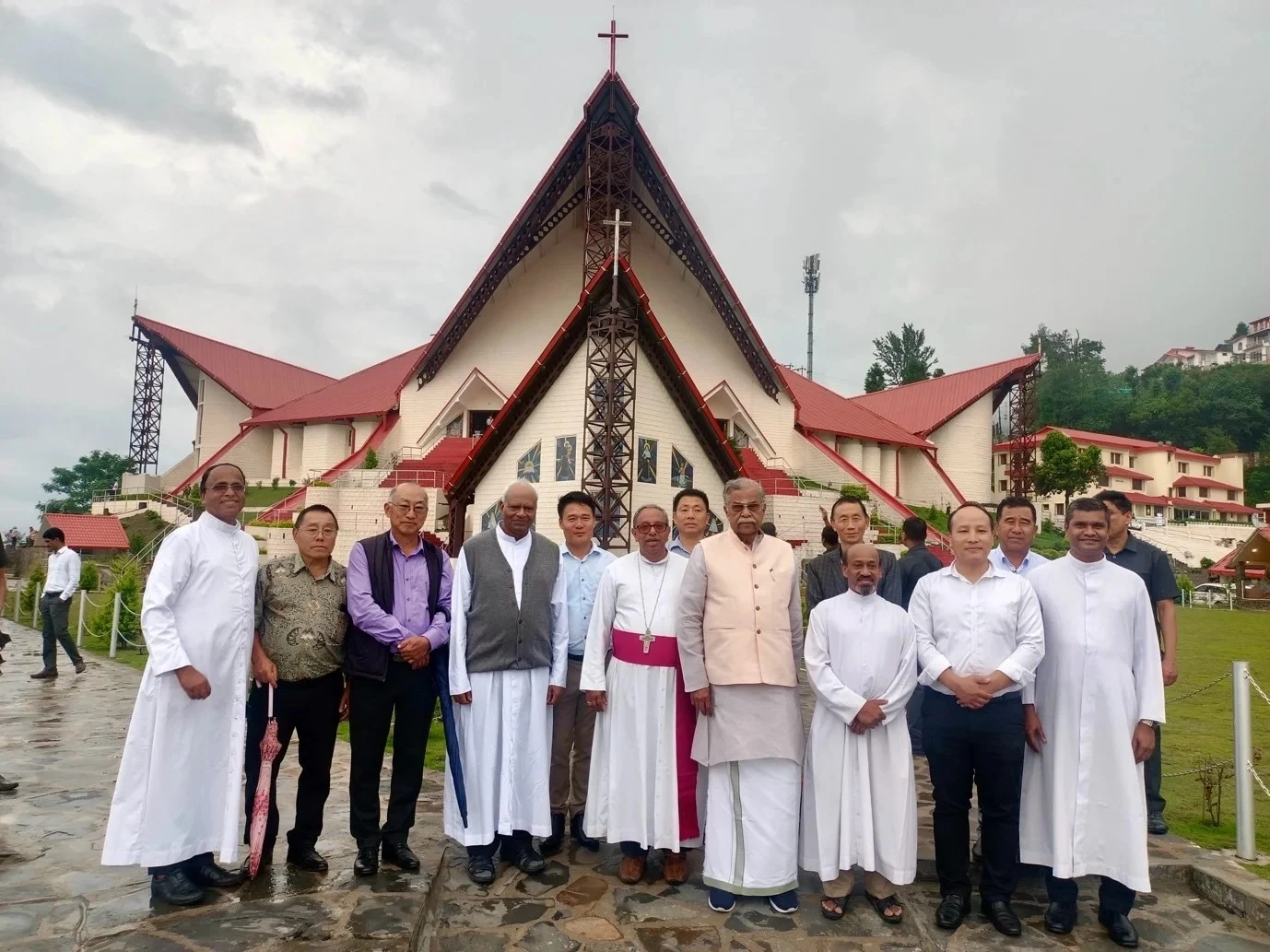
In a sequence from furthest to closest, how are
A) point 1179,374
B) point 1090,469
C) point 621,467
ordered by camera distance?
point 1179,374
point 1090,469
point 621,467

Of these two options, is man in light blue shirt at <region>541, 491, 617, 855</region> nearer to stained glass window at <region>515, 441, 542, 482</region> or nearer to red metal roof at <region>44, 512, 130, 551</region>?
stained glass window at <region>515, 441, 542, 482</region>

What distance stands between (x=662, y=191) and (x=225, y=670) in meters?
19.4

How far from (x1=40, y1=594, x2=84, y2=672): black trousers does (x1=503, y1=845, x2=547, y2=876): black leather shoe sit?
7.86m

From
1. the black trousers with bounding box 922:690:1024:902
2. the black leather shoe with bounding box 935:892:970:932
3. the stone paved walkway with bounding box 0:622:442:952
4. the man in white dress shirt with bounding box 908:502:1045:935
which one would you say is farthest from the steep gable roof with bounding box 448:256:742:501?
the black leather shoe with bounding box 935:892:970:932

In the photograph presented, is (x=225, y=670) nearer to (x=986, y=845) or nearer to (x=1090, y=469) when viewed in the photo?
(x=986, y=845)

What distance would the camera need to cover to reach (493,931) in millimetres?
3236

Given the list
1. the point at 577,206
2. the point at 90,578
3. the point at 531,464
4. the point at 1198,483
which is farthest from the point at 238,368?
the point at 1198,483

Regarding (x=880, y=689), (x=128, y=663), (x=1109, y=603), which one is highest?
(x=1109, y=603)

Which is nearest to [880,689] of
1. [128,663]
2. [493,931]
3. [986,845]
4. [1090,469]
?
[986,845]

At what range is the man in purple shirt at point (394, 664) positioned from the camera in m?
3.71

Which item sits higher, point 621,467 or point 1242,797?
point 621,467

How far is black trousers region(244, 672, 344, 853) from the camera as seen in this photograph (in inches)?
145

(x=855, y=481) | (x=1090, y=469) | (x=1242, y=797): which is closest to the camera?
(x=1242, y=797)

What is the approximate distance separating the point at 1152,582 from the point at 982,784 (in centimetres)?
190
